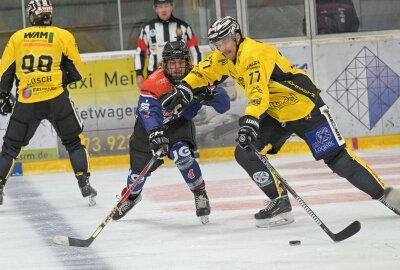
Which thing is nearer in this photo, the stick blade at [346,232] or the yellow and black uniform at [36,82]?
the stick blade at [346,232]

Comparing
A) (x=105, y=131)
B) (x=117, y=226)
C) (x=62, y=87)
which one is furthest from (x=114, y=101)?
(x=117, y=226)

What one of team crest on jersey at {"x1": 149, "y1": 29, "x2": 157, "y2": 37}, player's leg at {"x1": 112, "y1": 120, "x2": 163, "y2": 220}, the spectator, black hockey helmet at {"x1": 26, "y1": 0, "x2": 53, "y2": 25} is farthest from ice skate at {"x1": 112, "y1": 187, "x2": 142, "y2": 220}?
team crest on jersey at {"x1": 149, "y1": 29, "x2": 157, "y2": 37}

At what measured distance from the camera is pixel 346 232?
4.94m

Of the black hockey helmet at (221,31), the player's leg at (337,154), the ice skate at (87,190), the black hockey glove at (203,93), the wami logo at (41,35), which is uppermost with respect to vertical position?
the black hockey helmet at (221,31)

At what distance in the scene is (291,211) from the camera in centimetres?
592

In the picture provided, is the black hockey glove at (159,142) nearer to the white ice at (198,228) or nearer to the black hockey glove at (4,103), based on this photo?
the white ice at (198,228)

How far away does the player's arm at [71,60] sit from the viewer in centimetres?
707

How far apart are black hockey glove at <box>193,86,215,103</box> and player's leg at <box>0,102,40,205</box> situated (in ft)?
5.58

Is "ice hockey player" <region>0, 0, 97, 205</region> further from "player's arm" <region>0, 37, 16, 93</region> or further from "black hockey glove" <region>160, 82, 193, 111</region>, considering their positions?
"black hockey glove" <region>160, 82, 193, 111</region>

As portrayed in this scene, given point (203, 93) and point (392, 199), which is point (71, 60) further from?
point (392, 199)

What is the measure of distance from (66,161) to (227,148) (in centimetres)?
149

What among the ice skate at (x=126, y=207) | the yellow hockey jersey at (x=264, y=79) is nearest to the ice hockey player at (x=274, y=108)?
the yellow hockey jersey at (x=264, y=79)

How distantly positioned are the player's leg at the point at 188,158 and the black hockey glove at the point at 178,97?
0.29 m

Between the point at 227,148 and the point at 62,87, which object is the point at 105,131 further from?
the point at 62,87
